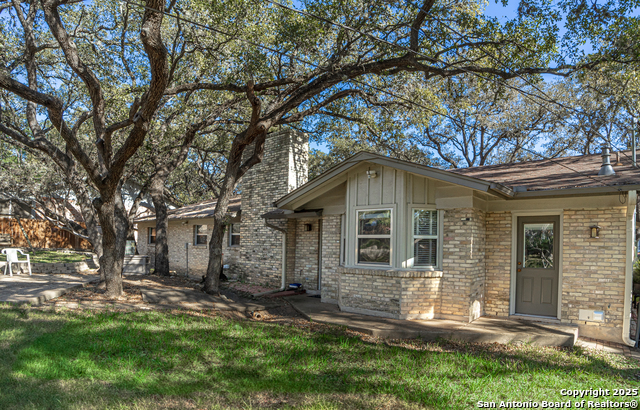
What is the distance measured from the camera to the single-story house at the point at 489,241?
24.8ft

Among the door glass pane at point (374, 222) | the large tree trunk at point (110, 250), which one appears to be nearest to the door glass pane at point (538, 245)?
the door glass pane at point (374, 222)

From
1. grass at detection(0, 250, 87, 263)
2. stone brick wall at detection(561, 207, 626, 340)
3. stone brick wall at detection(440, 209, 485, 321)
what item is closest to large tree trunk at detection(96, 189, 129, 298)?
stone brick wall at detection(440, 209, 485, 321)

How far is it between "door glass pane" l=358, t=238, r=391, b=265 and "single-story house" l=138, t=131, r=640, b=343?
0.02 m

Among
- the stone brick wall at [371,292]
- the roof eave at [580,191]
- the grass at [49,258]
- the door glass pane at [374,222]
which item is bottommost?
the grass at [49,258]

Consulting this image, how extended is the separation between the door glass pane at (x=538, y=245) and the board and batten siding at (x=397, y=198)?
228 cm

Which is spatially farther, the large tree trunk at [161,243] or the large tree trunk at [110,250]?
the large tree trunk at [161,243]

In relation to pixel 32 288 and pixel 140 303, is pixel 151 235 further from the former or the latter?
pixel 140 303

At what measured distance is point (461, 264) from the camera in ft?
27.2

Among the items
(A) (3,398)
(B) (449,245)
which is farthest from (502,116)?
(A) (3,398)

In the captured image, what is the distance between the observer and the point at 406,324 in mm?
7918

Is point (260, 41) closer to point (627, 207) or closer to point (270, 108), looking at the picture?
point (270, 108)

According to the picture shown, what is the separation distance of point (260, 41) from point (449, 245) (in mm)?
7488

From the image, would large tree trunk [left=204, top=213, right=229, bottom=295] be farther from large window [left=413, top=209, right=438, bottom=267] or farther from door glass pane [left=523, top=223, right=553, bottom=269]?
door glass pane [left=523, top=223, right=553, bottom=269]

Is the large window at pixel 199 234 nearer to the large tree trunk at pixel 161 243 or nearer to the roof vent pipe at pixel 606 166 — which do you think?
the large tree trunk at pixel 161 243
